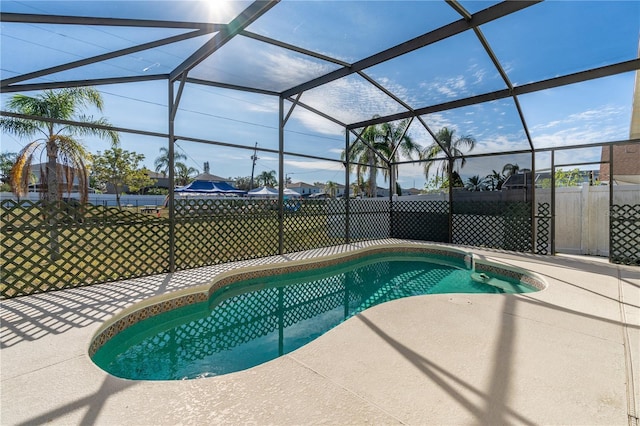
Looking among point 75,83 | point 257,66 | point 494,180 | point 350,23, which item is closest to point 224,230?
point 257,66

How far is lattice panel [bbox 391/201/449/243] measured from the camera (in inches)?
357

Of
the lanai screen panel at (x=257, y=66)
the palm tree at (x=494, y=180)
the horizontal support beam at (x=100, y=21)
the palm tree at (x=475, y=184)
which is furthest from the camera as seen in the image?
the palm tree at (x=475, y=184)

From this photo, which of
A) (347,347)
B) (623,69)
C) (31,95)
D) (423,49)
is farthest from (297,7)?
(31,95)

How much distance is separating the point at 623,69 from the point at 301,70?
5.27 metres

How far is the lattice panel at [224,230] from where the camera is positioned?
18.4 ft

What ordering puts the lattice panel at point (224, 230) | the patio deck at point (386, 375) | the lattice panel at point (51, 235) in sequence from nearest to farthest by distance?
the patio deck at point (386, 375) < the lattice panel at point (51, 235) < the lattice panel at point (224, 230)

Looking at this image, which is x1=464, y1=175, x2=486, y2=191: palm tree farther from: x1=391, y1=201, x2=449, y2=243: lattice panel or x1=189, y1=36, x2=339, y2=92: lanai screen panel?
x1=189, y1=36, x2=339, y2=92: lanai screen panel

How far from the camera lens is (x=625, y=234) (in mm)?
6012

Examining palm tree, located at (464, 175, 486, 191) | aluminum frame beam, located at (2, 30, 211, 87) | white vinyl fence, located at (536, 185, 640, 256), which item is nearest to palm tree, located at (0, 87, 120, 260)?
aluminum frame beam, located at (2, 30, 211, 87)

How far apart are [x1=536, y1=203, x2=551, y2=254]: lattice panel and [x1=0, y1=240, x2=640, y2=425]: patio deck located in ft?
13.5

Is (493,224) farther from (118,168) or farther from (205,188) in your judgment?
(118,168)

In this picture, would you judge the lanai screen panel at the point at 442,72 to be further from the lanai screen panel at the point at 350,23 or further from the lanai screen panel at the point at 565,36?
the lanai screen panel at the point at 350,23

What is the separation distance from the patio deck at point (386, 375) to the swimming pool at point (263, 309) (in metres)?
0.50

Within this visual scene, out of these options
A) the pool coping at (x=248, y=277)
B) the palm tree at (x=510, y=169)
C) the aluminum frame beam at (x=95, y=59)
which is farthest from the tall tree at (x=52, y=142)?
the palm tree at (x=510, y=169)
